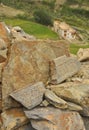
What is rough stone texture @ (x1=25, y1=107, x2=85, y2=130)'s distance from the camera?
15258mm

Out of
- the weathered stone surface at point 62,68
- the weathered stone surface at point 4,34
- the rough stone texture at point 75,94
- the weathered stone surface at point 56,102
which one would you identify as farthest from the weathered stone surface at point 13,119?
the weathered stone surface at point 4,34

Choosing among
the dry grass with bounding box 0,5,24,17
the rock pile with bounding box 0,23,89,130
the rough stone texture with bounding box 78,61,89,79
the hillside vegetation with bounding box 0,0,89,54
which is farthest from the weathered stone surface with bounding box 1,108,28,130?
the dry grass with bounding box 0,5,24,17

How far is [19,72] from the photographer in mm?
16672

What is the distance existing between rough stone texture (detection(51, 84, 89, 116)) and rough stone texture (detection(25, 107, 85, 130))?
0.55 m

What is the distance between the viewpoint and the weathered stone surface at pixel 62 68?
679 inches

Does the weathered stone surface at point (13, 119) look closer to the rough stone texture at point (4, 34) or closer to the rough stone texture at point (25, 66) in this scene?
the rough stone texture at point (25, 66)

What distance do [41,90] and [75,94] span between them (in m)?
1.48

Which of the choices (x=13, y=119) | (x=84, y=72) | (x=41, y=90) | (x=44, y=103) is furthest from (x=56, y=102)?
(x=84, y=72)

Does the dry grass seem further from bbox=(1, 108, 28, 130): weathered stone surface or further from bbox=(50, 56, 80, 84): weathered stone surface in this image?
bbox=(1, 108, 28, 130): weathered stone surface

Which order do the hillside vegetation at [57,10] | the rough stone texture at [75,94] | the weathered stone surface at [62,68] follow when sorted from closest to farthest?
the rough stone texture at [75,94] < the weathered stone surface at [62,68] < the hillside vegetation at [57,10]

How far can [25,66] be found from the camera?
16.9m

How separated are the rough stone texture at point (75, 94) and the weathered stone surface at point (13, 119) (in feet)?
6.04

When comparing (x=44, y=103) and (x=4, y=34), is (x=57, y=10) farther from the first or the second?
(x=44, y=103)

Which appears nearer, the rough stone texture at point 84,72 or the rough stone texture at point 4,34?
the rough stone texture at point 84,72
